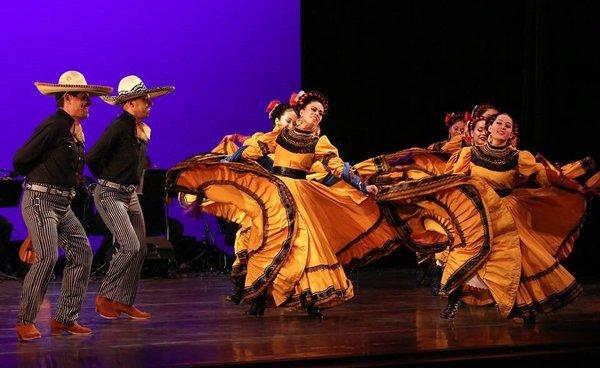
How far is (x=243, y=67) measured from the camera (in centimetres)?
1085

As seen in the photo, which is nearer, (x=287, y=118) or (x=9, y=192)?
(x=287, y=118)

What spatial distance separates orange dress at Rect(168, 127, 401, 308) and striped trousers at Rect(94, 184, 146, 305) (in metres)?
0.59

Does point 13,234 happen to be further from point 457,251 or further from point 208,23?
point 457,251

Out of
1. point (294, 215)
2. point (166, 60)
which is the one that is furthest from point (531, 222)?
point (166, 60)

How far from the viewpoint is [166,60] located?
34.4 feet

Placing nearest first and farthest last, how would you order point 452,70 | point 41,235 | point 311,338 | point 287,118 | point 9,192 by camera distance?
point 41,235, point 311,338, point 287,118, point 9,192, point 452,70

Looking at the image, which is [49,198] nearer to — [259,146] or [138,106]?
[138,106]

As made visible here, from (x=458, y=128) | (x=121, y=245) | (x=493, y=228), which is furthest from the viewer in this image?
(x=458, y=128)

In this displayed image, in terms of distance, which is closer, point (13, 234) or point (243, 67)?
point (13, 234)

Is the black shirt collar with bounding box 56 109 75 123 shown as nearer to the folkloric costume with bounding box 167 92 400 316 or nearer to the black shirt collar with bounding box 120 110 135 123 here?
the black shirt collar with bounding box 120 110 135 123

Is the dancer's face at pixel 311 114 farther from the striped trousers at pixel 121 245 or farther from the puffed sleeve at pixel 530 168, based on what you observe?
the puffed sleeve at pixel 530 168

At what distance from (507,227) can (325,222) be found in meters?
1.23

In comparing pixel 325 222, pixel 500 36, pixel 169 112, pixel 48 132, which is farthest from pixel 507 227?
pixel 169 112

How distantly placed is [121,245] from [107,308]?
1.39 ft
